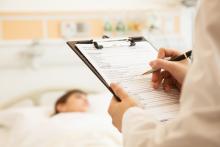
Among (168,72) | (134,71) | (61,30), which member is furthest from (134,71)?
(61,30)

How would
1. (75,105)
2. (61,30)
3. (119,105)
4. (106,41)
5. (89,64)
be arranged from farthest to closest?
(61,30) → (75,105) → (106,41) → (89,64) → (119,105)

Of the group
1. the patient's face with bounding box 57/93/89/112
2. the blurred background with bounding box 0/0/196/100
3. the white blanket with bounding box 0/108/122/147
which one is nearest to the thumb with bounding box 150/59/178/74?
the white blanket with bounding box 0/108/122/147

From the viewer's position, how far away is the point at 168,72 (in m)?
1.13

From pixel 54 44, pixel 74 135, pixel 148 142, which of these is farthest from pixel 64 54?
pixel 148 142

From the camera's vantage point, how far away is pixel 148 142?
2.63 feet

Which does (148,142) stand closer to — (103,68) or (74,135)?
(103,68)

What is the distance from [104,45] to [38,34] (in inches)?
80.6

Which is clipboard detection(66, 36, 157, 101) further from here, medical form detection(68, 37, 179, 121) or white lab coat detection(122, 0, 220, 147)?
white lab coat detection(122, 0, 220, 147)

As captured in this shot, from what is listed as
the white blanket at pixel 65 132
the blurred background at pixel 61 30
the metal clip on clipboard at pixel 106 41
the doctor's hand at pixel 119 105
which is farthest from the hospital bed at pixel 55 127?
the doctor's hand at pixel 119 105

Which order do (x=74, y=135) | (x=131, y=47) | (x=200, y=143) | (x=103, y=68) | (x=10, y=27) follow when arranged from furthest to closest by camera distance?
(x=10, y=27), (x=74, y=135), (x=131, y=47), (x=103, y=68), (x=200, y=143)

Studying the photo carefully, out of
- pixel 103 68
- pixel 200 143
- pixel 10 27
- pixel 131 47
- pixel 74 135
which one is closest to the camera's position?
pixel 200 143

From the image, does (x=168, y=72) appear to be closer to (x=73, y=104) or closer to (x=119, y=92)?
(x=119, y=92)

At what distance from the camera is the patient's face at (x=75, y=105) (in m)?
2.83

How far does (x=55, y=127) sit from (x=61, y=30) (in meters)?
1.20
